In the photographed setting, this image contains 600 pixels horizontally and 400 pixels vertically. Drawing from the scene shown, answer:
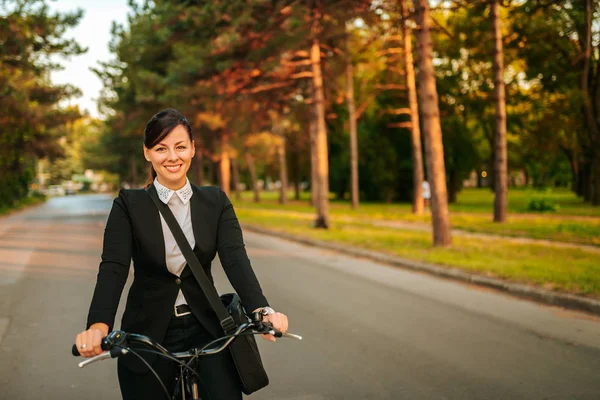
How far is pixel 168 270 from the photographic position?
2.77 m

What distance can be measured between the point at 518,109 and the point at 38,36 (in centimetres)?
2947

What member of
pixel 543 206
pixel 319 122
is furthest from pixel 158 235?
pixel 543 206

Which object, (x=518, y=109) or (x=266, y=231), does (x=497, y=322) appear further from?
(x=518, y=109)

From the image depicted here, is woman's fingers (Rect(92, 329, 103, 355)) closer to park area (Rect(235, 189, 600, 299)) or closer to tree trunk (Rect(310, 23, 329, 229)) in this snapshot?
park area (Rect(235, 189, 600, 299))

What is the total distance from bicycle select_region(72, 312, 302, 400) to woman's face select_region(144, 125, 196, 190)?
2.33 feet

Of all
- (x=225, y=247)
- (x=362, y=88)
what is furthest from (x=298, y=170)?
(x=225, y=247)

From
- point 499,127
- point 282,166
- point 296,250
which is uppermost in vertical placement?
point 499,127

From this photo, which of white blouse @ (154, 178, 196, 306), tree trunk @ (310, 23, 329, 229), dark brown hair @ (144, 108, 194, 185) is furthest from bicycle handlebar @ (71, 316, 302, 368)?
tree trunk @ (310, 23, 329, 229)

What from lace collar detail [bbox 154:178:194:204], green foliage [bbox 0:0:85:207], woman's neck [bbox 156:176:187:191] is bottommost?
lace collar detail [bbox 154:178:194:204]

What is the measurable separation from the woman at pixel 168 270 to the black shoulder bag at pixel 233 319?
64 millimetres

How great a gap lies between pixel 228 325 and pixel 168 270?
0.35m

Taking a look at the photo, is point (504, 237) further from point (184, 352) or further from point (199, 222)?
point (184, 352)

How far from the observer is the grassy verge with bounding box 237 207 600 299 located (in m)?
9.61

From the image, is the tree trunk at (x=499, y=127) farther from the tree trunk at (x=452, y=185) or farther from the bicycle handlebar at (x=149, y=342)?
the tree trunk at (x=452, y=185)
